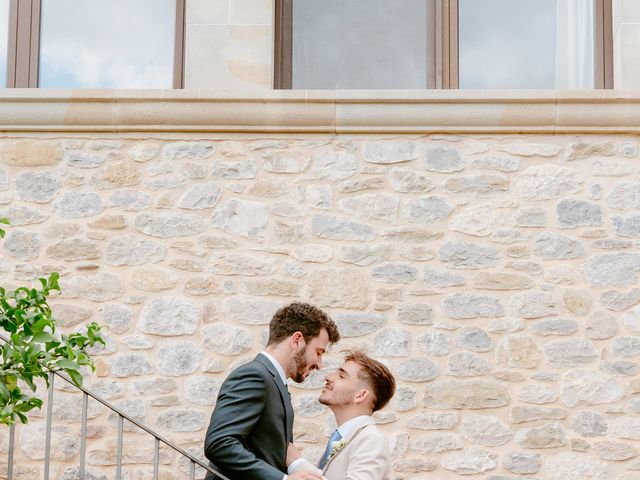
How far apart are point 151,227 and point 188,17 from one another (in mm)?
1315

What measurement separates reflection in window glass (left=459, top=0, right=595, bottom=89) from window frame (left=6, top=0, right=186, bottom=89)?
1703mm

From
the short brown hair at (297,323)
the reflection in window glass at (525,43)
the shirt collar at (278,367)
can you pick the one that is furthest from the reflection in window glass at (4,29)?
the shirt collar at (278,367)

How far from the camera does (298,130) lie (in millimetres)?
7402

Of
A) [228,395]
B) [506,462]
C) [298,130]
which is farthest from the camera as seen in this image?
[298,130]

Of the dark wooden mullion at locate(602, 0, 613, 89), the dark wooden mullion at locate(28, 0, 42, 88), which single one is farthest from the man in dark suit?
the dark wooden mullion at locate(28, 0, 42, 88)

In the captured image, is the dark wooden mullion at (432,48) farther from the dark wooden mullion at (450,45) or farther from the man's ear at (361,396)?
the man's ear at (361,396)

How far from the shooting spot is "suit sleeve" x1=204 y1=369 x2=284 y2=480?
5125 mm

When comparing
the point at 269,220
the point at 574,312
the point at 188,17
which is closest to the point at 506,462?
the point at 574,312

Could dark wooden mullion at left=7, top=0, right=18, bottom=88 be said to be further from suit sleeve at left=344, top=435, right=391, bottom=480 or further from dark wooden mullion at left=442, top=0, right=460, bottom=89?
suit sleeve at left=344, top=435, right=391, bottom=480

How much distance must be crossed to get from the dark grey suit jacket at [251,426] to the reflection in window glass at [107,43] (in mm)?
3088

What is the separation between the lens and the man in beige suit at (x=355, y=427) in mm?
5301

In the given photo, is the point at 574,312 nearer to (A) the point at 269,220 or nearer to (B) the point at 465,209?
(B) the point at 465,209

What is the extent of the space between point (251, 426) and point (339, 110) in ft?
8.68

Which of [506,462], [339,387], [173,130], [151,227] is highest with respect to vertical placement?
[173,130]
